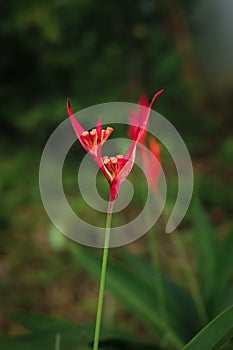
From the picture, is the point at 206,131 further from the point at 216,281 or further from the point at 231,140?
the point at 216,281

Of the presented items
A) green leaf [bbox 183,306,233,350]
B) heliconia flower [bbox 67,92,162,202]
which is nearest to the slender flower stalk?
heliconia flower [bbox 67,92,162,202]

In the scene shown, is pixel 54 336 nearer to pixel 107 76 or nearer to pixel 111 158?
pixel 111 158

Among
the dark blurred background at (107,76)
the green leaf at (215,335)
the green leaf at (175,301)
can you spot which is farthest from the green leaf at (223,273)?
the dark blurred background at (107,76)

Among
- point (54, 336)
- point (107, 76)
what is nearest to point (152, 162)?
point (54, 336)

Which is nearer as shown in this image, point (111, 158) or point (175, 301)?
point (111, 158)

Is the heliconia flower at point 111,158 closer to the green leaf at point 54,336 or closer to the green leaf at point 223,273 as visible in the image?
the green leaf at point 54,336

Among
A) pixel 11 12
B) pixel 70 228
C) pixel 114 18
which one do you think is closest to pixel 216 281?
pixel 70 228
